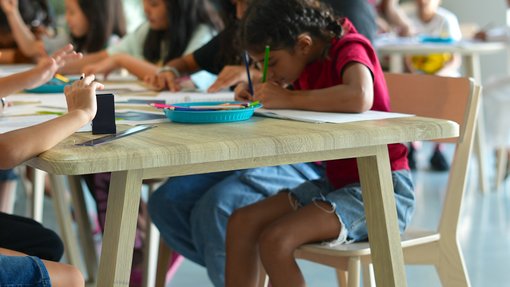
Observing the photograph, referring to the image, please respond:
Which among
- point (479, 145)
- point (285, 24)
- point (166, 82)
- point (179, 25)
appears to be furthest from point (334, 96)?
point (479, 145)

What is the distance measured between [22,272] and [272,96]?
0.58 meters

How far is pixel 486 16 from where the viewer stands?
6.00 metres

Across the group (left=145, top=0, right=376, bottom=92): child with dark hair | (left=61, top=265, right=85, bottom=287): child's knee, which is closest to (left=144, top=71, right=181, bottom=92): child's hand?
(left=145, top=0, right=376, bottom=92): child with dark hair

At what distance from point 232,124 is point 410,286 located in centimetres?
122

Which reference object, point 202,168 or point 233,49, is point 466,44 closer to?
point 233,49

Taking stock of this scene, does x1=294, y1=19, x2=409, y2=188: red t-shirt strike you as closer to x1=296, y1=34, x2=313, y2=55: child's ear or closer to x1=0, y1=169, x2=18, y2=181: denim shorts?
x1=296, y1=34, x2=313, y2=55: child's ear

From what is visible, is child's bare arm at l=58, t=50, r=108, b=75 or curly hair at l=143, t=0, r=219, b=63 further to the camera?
child's bare arm at l=58, t=50, r=108, b=75

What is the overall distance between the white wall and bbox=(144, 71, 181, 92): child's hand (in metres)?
4.26

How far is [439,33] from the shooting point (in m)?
4.46

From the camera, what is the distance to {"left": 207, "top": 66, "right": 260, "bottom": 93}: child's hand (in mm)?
1938

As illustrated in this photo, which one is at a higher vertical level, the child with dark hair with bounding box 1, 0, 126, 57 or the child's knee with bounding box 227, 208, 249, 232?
the child with dark hair with bounding box 1, 0, 126, 57

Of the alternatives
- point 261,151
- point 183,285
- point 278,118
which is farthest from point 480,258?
point 261,151

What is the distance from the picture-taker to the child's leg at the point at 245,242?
60.8 inches

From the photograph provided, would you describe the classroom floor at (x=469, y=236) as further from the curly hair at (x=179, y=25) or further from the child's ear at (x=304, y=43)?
the child's ear at (x=304, y=43)
